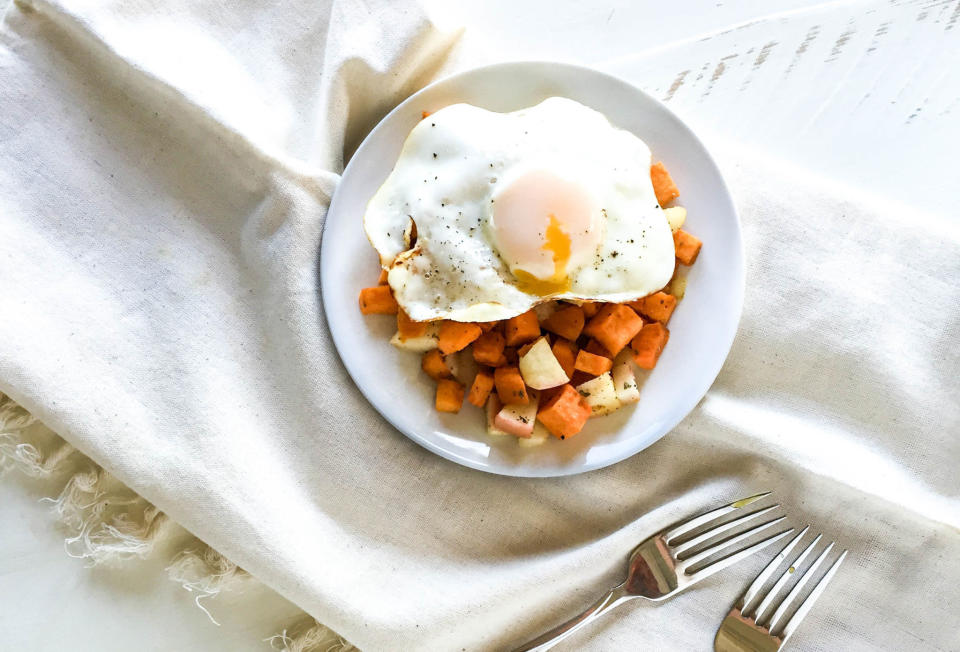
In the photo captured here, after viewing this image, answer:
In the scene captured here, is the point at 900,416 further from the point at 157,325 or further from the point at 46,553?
the point at 46,553

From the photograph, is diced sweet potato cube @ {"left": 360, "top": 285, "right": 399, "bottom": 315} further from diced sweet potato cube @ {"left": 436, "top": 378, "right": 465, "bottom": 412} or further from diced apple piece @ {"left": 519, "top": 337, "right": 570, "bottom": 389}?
diced apple piece @ {"left": 519, "top": 337, "right": 570, "bottom": 389}

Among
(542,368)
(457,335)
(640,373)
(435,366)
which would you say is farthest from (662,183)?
(435,366)

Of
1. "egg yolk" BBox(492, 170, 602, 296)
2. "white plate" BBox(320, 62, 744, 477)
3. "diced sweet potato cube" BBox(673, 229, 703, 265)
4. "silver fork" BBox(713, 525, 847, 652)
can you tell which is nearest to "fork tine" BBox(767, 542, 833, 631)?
"silver fork" BBox(713, 525, 847, 652)

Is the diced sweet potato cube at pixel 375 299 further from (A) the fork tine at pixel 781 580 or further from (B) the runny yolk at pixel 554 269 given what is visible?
(A) the fork tine at pixel 781 580

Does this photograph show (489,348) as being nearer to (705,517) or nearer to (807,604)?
(705,517)

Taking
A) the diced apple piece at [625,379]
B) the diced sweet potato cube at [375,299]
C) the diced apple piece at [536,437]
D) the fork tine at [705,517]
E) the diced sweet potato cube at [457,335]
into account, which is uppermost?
the diced sweet potato cube at [375,299]

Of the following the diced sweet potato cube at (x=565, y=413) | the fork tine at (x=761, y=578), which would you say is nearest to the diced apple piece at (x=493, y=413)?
the diced sweet potato cube at (x=565, y=413)
